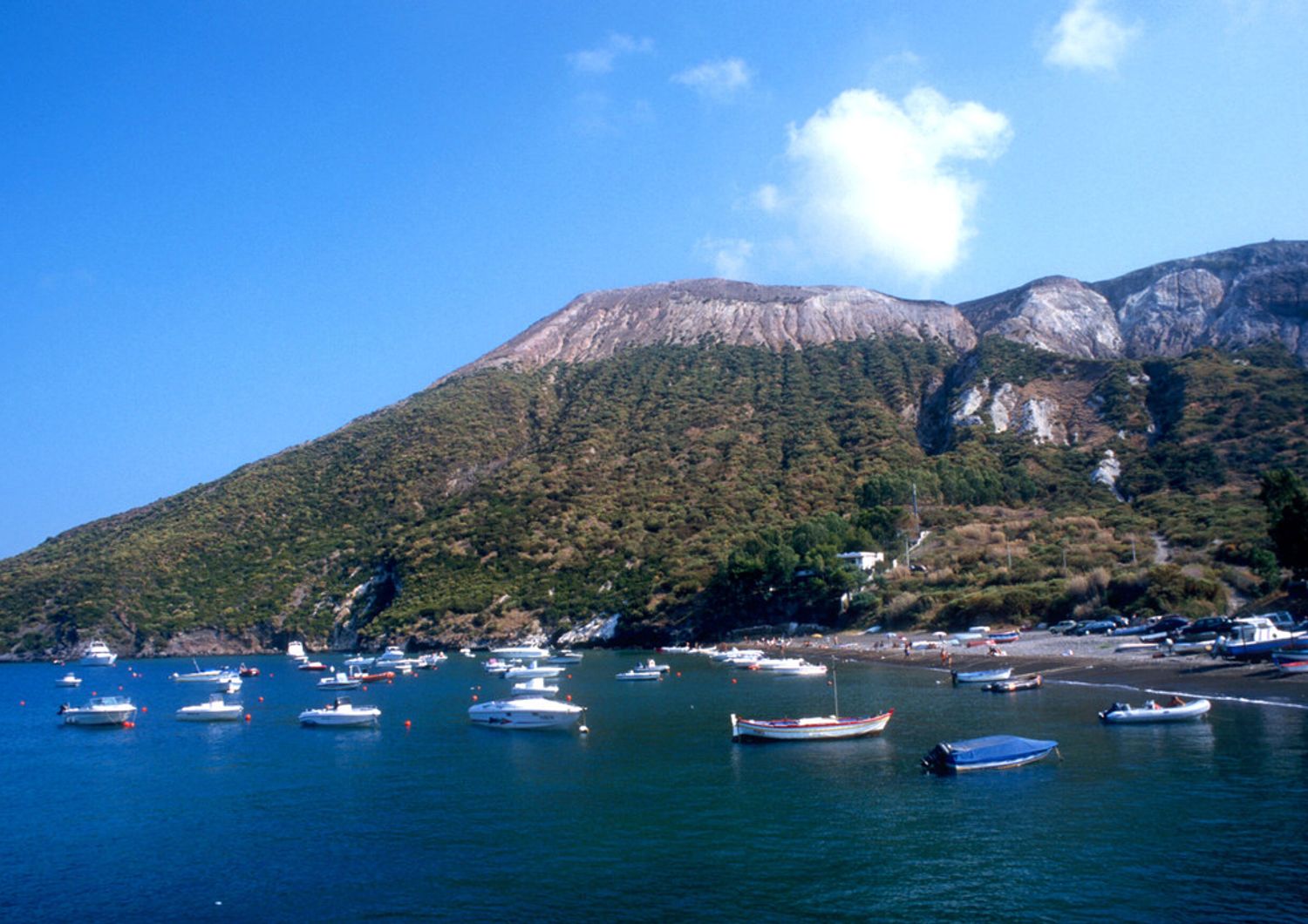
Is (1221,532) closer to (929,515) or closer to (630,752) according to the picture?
(929,515)

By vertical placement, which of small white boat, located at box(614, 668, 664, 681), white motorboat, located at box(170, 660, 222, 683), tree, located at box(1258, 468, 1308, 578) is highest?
tree, located at box(1258, 468, 1308, 578)

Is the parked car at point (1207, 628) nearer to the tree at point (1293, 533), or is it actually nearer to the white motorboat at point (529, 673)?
the tree at point (1293, 533)

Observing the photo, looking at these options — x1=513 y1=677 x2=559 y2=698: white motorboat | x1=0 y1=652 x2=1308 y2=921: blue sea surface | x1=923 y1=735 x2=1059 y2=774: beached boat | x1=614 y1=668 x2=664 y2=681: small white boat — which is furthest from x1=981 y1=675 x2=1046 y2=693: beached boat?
x1=614 y1=668 x2=664 y2=681: small white boat

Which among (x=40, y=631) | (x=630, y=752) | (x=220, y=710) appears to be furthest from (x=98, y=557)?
(x=630, y=752)

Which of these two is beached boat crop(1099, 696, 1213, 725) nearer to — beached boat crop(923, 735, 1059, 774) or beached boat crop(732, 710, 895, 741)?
beached boat crop(923, 735, 1059, 774)

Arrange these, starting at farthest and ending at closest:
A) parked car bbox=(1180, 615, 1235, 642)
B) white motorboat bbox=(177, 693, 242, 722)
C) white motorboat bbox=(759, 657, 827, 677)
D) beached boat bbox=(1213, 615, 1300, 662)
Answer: white motorboat bbox=(759, 657, 827, 677) → parked car bbox=(1180, 615, 1235, 642) → white motorboat bbox=(177, 693, 242, 722) → beached boat bbox=(1213, 615, 1300, 662)

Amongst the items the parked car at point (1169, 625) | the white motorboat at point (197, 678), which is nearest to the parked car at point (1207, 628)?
the parked car at point (1169, 625)

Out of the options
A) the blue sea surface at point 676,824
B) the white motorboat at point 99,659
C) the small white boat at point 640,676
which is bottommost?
the blue sea surface at point 676,824

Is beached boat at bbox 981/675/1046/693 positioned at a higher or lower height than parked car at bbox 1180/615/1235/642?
lower
